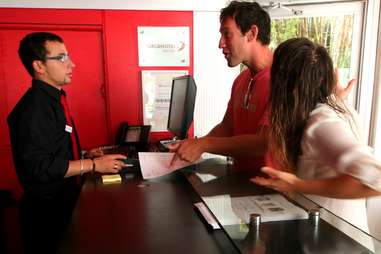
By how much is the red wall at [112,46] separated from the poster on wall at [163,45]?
44mm

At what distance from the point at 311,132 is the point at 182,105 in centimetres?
114

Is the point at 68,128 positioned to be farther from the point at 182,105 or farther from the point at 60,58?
the point at 182,105

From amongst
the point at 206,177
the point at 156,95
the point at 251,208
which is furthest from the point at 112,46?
the point at 251,208

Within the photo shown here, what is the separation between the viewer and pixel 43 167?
144 centimetres

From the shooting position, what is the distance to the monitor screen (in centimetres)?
185

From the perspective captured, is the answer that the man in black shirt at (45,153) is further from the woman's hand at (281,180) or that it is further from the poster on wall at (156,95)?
the poster on wall at (156,95)

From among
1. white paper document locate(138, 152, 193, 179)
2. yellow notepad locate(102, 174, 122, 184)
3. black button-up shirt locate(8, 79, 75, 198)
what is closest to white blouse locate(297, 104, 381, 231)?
white paper document locate(138, 152, 193, 179)

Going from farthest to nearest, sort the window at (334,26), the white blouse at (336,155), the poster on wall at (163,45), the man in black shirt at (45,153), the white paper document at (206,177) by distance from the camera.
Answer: the poster on wall at (163,45)
the window at (334,26)
the man in black shirt at (45,153)
the white paper document at (206,177)
the white blouse at (336,155)

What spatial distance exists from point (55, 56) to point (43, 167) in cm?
61

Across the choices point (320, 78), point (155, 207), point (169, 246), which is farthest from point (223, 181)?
point (320, 78)

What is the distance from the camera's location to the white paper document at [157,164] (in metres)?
1.49

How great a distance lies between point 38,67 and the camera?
1682 mm

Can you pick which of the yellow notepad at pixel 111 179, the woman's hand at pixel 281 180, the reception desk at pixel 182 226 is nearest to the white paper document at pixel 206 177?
the reception desk at pixel 182 226

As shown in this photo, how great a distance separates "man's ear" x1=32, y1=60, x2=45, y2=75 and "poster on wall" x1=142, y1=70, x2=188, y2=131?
45.6 inches
